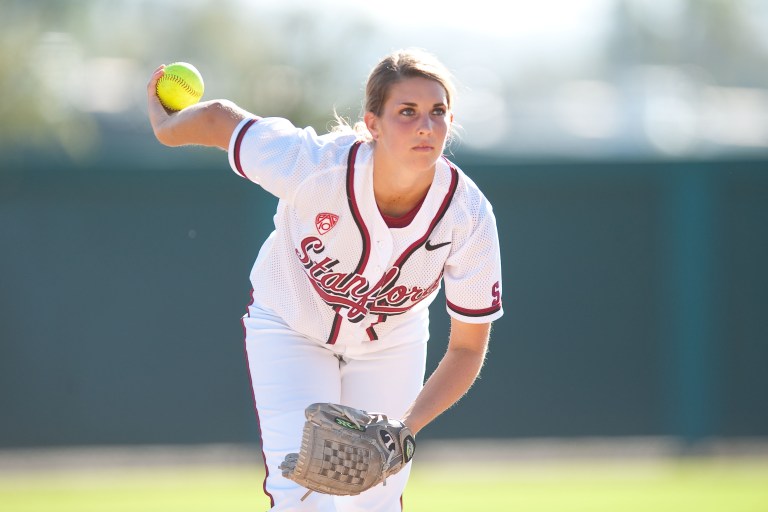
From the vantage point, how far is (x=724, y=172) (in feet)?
31.5

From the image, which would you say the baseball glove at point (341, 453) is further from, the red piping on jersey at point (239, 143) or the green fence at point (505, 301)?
the green fence at point (505, 301)

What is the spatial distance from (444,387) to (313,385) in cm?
46

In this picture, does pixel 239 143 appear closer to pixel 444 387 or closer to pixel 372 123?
pixel 372 123

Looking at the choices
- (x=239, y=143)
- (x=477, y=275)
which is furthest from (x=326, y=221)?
(x=477, y=275)

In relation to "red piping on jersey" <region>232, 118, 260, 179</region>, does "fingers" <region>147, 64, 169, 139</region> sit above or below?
above

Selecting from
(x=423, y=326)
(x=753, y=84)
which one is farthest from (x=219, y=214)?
(x=753, y=84)

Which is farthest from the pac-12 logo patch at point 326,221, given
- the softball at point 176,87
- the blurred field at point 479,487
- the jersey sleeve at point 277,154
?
the blurred field at point 479,487

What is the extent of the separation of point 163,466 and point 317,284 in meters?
5.26

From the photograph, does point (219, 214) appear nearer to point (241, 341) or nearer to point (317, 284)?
point (241, 341)

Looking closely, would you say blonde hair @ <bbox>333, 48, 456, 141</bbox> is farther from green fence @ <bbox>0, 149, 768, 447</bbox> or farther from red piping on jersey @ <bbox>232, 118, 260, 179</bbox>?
green fence @ <bbox>0, 149, 768, 447</bbox>

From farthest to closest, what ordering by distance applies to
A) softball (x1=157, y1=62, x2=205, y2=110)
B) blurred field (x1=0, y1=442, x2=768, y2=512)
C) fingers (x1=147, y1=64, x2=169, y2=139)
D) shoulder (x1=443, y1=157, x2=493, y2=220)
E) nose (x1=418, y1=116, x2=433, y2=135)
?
blurred field (x1=0, y1=442, x2=768, y2=512), softball (x1=157, y1=62, x2=205, y2=110), fingers (x1=147, y1=64, x2=169, y2=139), shoulder (x1=443, y1=157, x2=493, y2=220), nose (x1=418, y1=116, x2=433, y2=135)

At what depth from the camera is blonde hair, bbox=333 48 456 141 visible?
3777mm

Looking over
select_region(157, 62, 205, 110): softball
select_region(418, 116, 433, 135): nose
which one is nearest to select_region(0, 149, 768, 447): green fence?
select_region(157, 62, 205, 110): softball

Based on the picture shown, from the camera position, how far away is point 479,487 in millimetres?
7695
